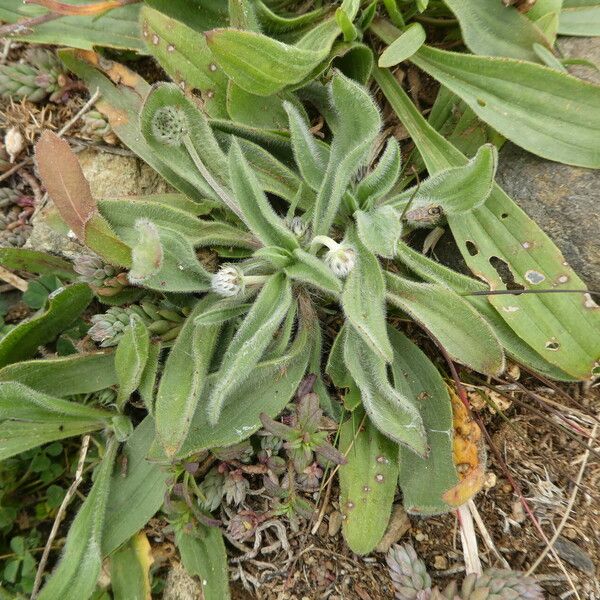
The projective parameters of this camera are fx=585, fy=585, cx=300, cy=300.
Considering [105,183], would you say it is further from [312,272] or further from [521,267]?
[521,267]

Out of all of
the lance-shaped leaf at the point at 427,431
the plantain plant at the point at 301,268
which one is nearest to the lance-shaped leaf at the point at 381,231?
the plantain plant at the point at 301,268

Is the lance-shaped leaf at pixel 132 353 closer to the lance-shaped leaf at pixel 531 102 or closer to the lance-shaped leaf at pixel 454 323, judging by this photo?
the lance-shaped leaf at pixel 454 323

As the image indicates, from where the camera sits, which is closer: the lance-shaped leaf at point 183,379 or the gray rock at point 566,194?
the lance-shaped leaf at point 183,379

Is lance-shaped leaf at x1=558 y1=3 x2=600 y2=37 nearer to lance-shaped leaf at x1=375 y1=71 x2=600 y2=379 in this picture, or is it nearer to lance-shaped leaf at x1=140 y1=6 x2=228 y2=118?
lance-shaped leaf at x1=375 y1=71 x2=600 y2=379

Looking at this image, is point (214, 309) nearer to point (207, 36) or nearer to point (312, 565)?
point (207, 36)

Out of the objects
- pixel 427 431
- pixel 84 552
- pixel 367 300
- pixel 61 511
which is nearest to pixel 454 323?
pixel 367 300

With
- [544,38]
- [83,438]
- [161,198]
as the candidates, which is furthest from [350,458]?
[544,38]

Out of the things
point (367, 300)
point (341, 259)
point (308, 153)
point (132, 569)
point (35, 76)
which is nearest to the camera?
point (341, 259)
